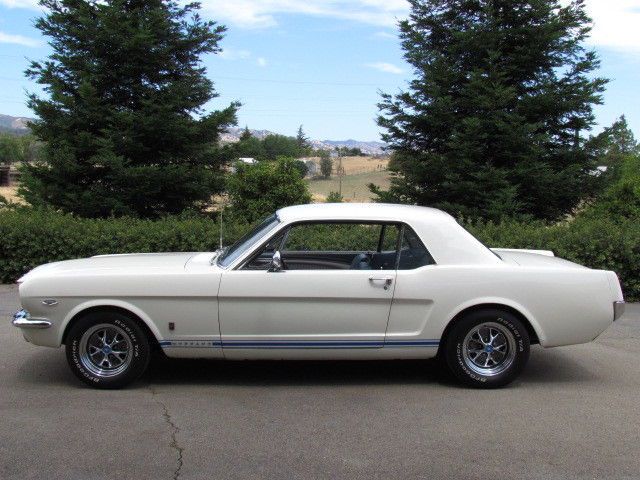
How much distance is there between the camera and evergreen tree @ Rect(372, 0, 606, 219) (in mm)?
12945

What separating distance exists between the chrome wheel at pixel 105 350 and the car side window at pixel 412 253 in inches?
91.0

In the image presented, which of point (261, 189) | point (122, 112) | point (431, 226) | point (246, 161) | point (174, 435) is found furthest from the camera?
point (246, 161)

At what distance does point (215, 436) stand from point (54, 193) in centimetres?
1020

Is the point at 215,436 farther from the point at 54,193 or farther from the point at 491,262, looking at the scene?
A: the point at 54,193

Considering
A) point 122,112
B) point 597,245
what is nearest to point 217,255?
point 597,245

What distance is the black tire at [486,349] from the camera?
5246 millimetres

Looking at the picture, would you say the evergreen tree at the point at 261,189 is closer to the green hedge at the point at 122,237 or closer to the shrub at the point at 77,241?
the green hedge at the point at 122,237

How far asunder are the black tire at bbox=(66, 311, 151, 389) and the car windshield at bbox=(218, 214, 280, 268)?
2.89 ft

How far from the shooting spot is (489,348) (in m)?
5.30

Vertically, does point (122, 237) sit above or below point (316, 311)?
above

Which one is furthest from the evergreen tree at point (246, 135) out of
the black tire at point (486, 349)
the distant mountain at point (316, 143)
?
the black tire at point (486, 349)

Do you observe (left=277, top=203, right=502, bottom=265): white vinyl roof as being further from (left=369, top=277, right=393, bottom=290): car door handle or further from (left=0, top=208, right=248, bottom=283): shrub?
(left=0, top=208, right=248, bottom=283): shrub

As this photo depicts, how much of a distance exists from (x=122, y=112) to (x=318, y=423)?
9734mm

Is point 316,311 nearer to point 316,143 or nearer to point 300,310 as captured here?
point 300,310
